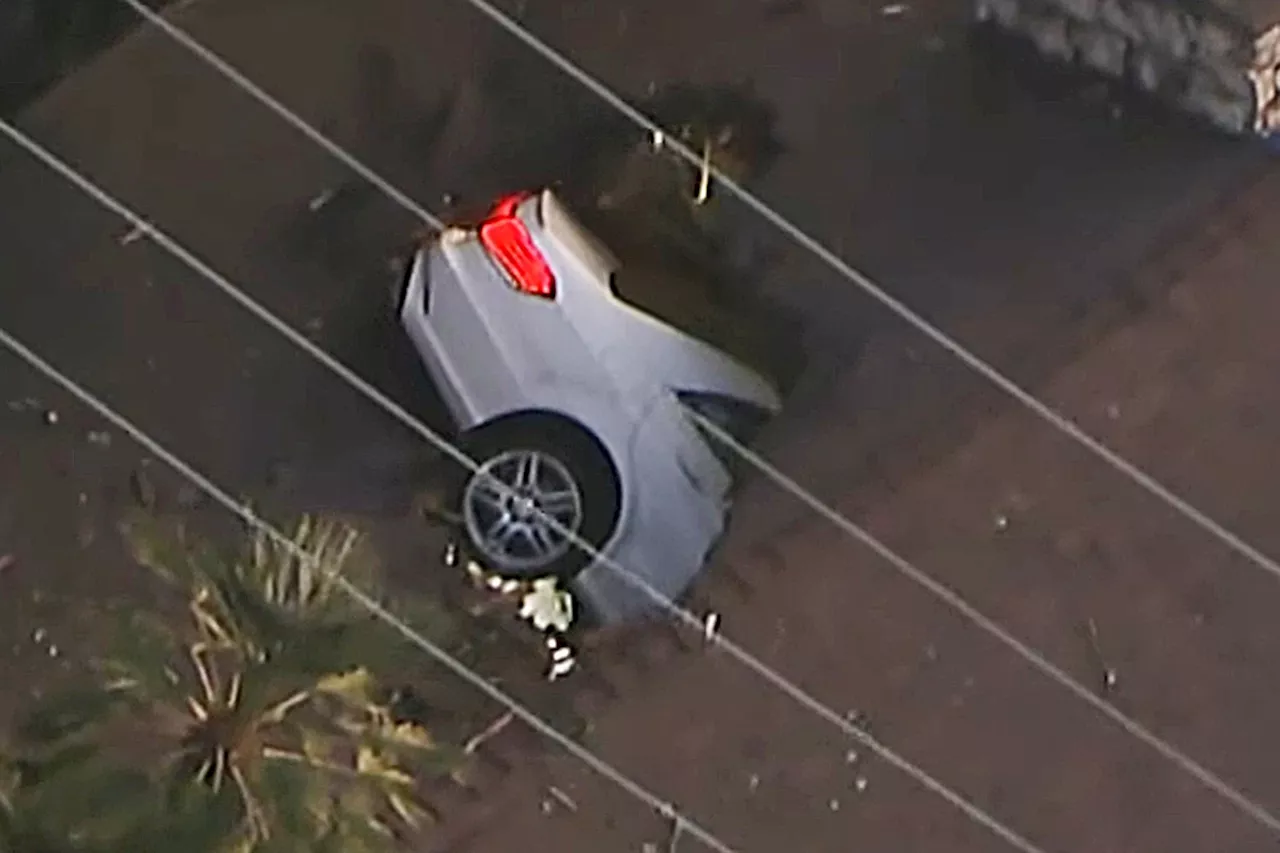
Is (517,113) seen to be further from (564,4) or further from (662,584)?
(662,584)

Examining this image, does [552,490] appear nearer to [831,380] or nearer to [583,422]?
[583,422]

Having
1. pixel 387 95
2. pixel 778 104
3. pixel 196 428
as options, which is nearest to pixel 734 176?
pixel 778 104

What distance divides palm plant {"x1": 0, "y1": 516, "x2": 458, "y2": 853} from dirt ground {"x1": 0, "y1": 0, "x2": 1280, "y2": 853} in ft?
0.42

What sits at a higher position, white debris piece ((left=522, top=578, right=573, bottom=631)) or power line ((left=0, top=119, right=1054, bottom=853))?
power line ((left=0, top=119, right=1054, bottom=853))

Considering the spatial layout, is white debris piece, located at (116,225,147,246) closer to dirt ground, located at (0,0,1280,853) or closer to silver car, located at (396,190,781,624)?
dirt ground, located at (0,0,1280,853)

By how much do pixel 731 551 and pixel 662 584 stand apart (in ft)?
0.11

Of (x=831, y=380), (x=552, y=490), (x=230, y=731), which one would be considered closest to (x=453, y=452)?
(x=552, y=490)

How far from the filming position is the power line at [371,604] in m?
0.90

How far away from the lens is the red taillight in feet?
3.33

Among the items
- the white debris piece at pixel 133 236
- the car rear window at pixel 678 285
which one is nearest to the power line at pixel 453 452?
the white debris piece at pixel 133 236

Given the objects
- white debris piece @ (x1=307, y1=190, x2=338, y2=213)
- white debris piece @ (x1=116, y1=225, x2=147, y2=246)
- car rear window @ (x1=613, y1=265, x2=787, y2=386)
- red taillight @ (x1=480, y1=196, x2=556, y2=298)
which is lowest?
white debris piece @ (x1=116, y1=225, x2=147, y2=246)

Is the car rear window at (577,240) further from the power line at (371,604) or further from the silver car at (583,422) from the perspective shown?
the power line at (371,604)

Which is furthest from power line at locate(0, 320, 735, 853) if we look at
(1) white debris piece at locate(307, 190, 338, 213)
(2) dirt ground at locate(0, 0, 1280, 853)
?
(1) white debris piece at locate(307, 190, 338, 213)

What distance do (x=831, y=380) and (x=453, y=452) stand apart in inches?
6.7
